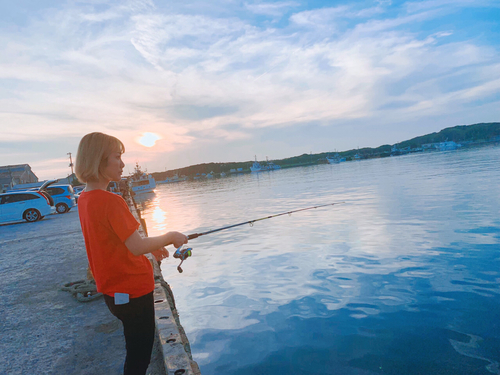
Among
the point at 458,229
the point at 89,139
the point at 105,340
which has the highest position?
the point at 89,139

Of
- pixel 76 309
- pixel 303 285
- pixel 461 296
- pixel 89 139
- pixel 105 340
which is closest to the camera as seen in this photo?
pixel 89 139

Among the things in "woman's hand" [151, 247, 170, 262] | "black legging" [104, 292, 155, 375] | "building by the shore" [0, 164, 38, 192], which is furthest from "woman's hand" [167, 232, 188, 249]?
"building by the shore" [0, 164, 38, 192]

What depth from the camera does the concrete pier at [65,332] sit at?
3.35m

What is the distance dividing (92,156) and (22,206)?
71.2ft

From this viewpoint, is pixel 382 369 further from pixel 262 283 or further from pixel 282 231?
pixel 282 231

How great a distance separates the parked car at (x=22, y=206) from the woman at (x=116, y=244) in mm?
21259

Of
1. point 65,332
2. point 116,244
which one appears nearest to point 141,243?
point 116,244

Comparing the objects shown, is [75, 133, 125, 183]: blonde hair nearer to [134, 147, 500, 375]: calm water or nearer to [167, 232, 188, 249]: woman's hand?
[167, 232, 188, 249]: woman's hand

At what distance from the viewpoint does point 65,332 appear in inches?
166

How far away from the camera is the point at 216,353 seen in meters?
5.26

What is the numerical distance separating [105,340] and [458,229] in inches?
455

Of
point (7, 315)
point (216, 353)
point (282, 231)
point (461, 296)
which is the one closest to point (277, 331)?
point (216, 353)

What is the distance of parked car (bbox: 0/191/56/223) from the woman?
21.3m

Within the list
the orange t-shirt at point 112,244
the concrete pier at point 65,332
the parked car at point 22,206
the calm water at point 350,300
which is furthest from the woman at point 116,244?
the parked car at point 22,206
